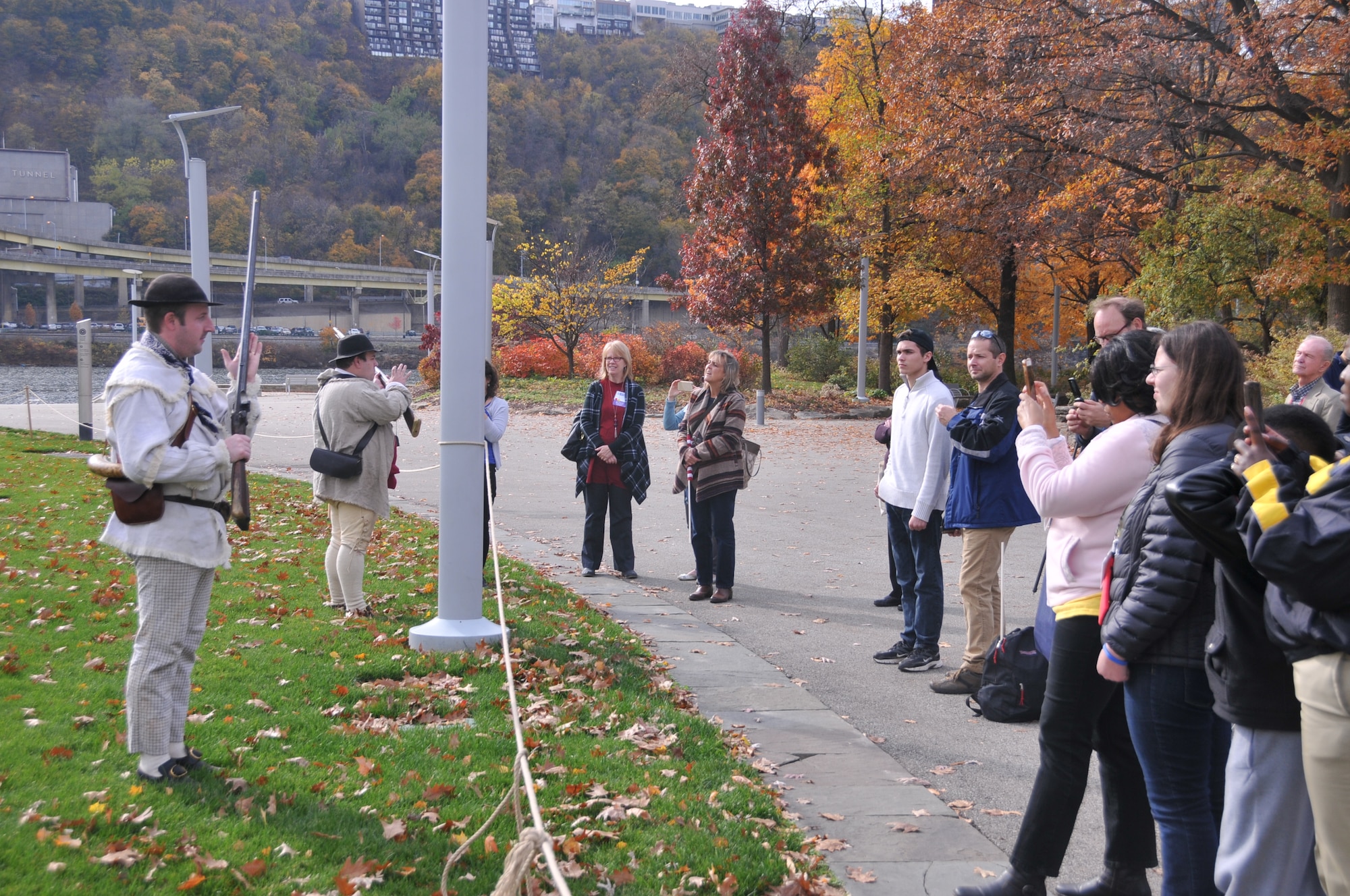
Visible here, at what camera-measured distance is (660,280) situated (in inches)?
1500

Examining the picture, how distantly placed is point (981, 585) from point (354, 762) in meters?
3.50

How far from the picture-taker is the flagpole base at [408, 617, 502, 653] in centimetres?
623

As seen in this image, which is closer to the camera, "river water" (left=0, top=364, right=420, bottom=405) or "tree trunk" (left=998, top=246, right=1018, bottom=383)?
"tree trunk" (left=998, top=246, right=1018, bottom=383)

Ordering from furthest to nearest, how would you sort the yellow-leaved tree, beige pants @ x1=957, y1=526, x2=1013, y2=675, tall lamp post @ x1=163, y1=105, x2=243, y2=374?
the yellow-leaved tree
tall lamp post @ x1=163, y1=105, x2=243, y2=374
beige pants @ x1=957, y1=526, x2=1013, y2=675

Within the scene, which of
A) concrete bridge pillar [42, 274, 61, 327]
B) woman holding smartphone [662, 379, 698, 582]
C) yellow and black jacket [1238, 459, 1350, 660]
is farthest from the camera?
concrete bridge pillar [42, 274, 61, 327]

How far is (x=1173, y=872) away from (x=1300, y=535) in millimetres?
1342

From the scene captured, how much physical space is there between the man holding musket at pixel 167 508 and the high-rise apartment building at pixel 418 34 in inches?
6444

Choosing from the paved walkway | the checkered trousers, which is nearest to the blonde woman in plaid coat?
the paved walkway

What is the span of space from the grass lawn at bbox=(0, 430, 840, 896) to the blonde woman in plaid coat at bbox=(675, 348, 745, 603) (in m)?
1.23

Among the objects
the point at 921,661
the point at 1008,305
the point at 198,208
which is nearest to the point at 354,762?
the point at 921,661

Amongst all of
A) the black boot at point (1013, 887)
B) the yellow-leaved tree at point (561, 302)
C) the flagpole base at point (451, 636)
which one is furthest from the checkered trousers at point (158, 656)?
the yellow-leaved tree at point (561, 302)

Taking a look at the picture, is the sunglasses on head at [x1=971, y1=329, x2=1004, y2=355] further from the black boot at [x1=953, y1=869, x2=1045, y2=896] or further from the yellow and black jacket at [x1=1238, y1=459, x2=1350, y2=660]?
the yellow and black jacket at [x1=1238, y1=459, x2=1350, y2=660]

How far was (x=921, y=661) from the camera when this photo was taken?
648 centimetres

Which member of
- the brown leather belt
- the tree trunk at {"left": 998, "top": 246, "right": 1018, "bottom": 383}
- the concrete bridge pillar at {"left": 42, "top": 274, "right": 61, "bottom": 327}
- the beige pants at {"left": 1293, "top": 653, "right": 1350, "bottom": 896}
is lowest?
the beige pants at {"left": 1293, "top": 653, "right": 1350, "bottom": 896}
